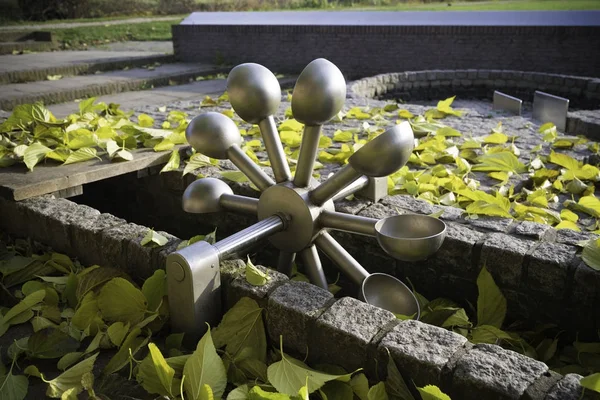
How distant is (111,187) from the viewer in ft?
9.46

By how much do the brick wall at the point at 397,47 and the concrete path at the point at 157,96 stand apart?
2608mm

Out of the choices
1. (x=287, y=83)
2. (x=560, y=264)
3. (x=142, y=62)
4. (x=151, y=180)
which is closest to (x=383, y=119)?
(x=151, y=180)

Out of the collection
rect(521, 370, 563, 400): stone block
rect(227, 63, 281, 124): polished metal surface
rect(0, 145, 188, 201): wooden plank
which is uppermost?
rect(227, 63, 281, 124): polished metal surface

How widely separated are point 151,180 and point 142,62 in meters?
7.34

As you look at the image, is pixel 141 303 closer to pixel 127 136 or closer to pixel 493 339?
pixel 493 339

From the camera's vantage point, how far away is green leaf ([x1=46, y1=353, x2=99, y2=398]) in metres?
1.20

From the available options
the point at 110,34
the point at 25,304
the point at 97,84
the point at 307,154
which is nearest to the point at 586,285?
the point at 307,154

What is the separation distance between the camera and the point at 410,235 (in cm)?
142

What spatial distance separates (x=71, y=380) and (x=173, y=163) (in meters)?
1.40

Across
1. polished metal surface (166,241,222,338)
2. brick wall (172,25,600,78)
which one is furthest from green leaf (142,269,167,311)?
brick wall (172,25,600,78)

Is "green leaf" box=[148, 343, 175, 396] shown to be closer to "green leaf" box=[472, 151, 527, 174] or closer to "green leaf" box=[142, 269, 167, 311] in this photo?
"green leaf" box=[142, 269, 167, 311]

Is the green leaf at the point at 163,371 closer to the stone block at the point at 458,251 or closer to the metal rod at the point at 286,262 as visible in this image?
the metal rod at the point at 286,262

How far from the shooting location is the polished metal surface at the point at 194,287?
131 centimetres

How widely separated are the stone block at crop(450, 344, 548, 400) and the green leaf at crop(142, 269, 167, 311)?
80 centimetres
